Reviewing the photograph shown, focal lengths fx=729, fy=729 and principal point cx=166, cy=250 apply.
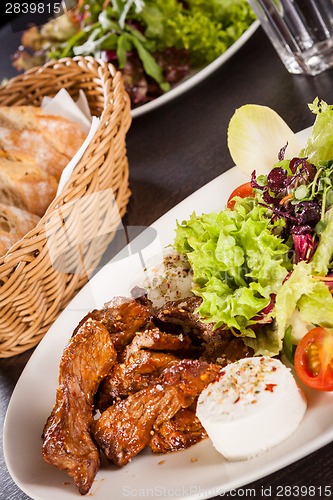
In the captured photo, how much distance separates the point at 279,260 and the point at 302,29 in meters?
1.79

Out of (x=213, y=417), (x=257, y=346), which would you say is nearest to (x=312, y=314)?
(x=257, y=346)

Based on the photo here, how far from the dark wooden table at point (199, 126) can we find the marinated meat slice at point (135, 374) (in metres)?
0.75

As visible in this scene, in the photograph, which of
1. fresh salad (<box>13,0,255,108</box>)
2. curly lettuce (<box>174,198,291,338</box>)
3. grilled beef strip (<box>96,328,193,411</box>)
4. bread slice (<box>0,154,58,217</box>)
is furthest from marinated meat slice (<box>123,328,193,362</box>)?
fresh salad (<box>13,0,255,108</box>)

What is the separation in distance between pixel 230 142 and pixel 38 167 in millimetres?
954

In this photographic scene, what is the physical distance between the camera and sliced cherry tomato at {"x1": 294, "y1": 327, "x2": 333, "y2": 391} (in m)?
1.99

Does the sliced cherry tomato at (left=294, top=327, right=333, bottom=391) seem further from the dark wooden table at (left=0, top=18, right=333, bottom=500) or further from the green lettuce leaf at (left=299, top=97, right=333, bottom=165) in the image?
the dark wooden table at (left=0, top=18, right=333, bottom=500)

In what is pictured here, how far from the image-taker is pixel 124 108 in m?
3.29

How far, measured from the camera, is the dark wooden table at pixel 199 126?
348 cm

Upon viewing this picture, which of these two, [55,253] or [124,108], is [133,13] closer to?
[124,108]

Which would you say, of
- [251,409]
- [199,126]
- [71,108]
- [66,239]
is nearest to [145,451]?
[251,409]

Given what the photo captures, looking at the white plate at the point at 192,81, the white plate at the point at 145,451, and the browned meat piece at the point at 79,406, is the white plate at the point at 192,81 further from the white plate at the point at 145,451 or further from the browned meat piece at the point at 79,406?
the browned meat piece at the point at 79,406

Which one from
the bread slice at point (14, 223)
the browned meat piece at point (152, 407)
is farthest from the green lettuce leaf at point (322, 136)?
the bread slice at point (14, 223)

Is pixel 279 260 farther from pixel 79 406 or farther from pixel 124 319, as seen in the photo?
pixel 79 406

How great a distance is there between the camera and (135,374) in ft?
7.39
